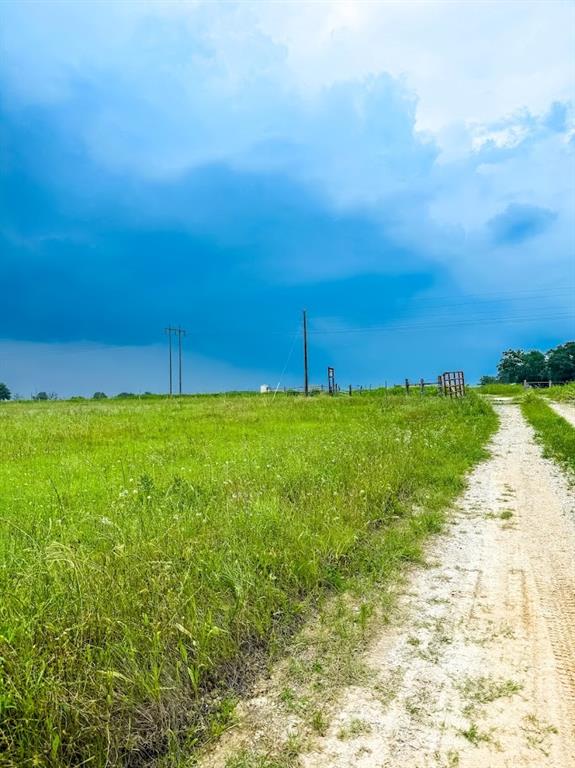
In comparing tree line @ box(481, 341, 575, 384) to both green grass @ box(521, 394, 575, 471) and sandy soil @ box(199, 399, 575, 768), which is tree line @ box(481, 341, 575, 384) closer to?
green grass @ box(521, 394, 575, 471)

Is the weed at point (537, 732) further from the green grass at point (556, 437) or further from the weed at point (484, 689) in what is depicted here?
the green grass at point (556, 437)

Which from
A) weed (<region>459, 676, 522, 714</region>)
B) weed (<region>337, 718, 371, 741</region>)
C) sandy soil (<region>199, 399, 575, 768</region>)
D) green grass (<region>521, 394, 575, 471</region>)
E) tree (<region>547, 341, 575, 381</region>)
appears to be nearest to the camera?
sandy soil (<region>199, 399, 575, 768</region>)

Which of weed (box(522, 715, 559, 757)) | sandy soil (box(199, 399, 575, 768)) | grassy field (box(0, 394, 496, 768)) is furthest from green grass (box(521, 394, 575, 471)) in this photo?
weed (box(522, 715, 559, 757))

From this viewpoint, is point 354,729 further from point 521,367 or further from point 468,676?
point 521,367

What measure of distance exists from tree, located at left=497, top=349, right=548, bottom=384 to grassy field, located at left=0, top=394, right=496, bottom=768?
9386 cm

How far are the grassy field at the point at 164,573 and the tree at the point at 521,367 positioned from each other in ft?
308

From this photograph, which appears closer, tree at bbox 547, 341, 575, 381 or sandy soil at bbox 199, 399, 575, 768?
sandy soil at bbox 199, 399, 575, 768

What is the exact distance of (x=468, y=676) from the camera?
325 cm

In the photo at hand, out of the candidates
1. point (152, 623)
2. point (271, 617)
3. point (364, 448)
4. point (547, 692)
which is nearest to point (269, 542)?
point (271, 617)

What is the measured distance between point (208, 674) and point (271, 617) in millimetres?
831

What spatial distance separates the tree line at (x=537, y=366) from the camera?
3410 inches

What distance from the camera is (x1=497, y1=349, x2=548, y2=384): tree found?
92387mm

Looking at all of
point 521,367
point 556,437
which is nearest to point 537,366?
point 521,367

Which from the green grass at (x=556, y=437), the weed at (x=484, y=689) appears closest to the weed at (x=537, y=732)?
the weed at (x=484, y=689)
